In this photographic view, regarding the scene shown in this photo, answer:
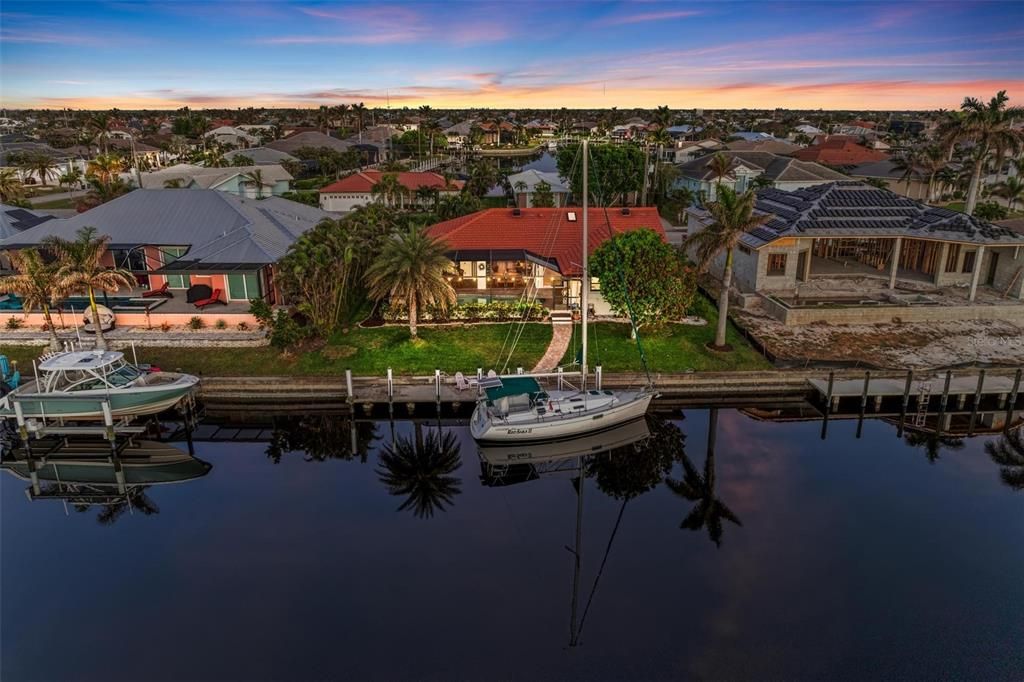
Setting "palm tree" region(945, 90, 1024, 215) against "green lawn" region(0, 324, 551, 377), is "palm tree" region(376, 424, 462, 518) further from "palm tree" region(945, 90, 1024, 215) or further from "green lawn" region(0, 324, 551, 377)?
"palm tree" region(945, 90, 1024, 215)

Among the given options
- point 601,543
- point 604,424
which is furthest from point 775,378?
point 601,543

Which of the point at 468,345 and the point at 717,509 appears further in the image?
the point at 468,345

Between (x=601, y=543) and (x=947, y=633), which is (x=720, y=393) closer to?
(x=601, y=543)

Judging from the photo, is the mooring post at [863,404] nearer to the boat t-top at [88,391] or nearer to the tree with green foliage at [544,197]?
the boat t-top at [88,391]

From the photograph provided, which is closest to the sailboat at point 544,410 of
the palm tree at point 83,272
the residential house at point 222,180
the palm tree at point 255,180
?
the palm tree at point 83,272

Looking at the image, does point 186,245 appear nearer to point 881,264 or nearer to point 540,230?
point 540,230

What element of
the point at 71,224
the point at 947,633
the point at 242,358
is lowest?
the point at 947,633
